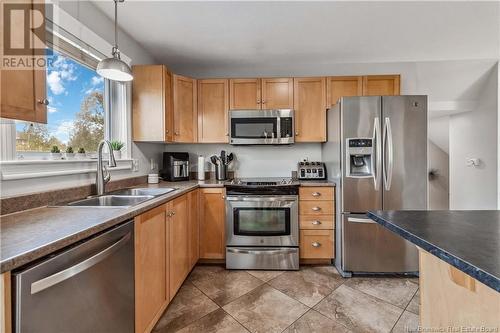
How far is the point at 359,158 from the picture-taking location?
2.33m

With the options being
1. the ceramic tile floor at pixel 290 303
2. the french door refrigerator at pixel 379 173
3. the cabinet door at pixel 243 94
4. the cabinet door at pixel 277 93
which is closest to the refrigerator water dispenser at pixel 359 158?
the french door refrigerator at pixel 379 173

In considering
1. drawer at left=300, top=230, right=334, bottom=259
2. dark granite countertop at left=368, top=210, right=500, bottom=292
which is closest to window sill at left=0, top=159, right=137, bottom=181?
dark granite countertop at left=368, top=210, right=500, bottom=292

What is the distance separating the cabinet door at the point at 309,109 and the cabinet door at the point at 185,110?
1253mm

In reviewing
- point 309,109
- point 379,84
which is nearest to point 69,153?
point 309,109

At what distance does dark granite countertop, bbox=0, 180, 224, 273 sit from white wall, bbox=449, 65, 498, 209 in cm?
432

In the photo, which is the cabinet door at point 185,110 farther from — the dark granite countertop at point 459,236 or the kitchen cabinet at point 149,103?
the dark granite countertop at point 459,236

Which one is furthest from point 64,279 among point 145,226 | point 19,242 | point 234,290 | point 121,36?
point 121,36

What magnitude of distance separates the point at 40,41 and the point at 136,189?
52.3 inches

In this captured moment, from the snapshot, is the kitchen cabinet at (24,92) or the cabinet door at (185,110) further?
the cabinet door at (185,110)

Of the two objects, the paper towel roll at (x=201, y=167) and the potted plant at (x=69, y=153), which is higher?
the potted plant at (x=69, y=153)

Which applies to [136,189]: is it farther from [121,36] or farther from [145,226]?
[121,36]

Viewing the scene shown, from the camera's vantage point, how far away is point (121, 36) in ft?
7.21

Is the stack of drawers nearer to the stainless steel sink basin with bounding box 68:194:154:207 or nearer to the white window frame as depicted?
the stainless steel sink basin with bounding box 68:194:154:207

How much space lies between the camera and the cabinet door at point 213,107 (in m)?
2.83
